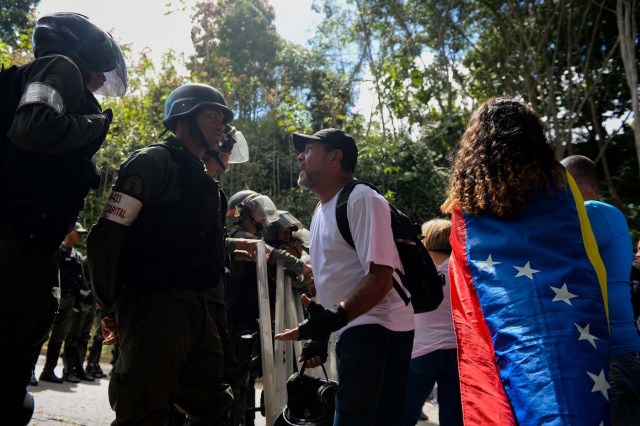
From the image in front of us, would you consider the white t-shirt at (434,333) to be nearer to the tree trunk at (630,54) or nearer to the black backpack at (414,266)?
the black backpack at (414,266)

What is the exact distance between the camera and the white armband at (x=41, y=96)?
2.60m

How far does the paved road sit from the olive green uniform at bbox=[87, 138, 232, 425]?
2572mm

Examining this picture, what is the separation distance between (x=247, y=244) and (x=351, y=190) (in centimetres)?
191

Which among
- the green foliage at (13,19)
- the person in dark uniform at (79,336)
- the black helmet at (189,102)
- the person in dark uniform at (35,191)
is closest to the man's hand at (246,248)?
the black helmet at (189,102)

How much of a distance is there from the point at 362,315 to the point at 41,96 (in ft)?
5.56

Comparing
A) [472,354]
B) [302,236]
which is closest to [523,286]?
[472,354]

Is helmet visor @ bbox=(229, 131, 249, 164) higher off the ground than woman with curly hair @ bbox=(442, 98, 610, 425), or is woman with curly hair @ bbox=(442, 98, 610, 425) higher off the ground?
helmet visor @ bbox=(229, 131, 249, 164)

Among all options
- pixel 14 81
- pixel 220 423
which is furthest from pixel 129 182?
pixel 220 423

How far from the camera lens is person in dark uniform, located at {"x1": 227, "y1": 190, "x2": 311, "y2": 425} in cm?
478

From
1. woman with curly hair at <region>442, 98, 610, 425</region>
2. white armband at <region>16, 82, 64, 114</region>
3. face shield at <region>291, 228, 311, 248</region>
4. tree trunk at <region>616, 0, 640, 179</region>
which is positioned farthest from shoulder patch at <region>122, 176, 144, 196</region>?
tree trunk at <region>616, 0, 640, 179</region>

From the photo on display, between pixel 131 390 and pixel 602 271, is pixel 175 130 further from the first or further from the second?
pixel 602 271

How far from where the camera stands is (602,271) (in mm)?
2400

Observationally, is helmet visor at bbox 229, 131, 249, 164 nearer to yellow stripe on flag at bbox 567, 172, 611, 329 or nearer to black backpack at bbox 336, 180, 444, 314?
black backpack at bbox 336, 180, 444, 314

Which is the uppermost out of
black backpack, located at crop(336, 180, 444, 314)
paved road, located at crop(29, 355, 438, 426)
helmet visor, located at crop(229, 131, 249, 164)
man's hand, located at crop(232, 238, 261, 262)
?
helmet visor, located at crop(229, 131, 249, 164)
